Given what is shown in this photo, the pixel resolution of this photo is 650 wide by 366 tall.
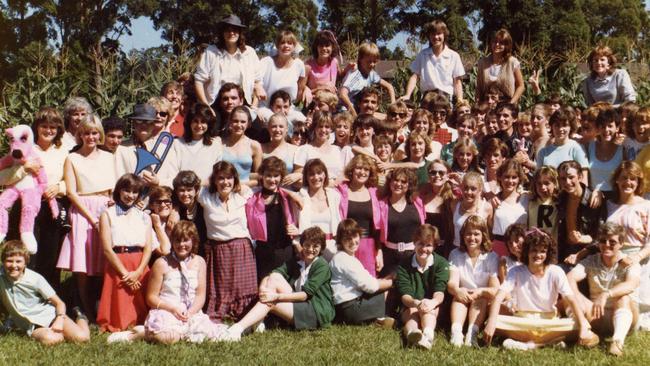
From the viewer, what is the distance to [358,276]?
6.97 m

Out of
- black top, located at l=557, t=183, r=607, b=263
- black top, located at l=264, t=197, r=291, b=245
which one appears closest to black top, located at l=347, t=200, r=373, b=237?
black top, located at l=264, t=197, r=291, b=245

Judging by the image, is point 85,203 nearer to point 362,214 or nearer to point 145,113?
point 145,113

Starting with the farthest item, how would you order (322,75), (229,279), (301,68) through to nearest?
(322,75) < (301,68) < (229,279)

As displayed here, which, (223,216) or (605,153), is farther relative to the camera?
(605,153)

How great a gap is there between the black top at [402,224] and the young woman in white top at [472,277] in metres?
0.48

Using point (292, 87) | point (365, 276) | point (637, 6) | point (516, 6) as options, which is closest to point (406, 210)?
point (365, 276)

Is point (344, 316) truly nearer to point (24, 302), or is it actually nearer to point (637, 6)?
point (24, 302)

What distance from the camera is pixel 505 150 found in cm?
762

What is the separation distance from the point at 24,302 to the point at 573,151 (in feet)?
16.2

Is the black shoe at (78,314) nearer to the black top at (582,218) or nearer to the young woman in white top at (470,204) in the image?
the young woman in white top at (470,204)

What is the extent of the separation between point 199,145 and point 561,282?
337cm

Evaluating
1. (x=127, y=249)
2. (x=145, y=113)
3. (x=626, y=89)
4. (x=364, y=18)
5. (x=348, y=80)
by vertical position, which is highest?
(x=364, y=18)

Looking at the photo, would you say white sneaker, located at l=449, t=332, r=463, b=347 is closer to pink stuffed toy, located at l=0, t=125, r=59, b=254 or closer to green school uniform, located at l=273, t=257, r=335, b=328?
green school uniform, located at l=273, t=257, r=335, b=328

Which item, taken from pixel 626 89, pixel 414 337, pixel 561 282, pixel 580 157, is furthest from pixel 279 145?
pixel 626 89
